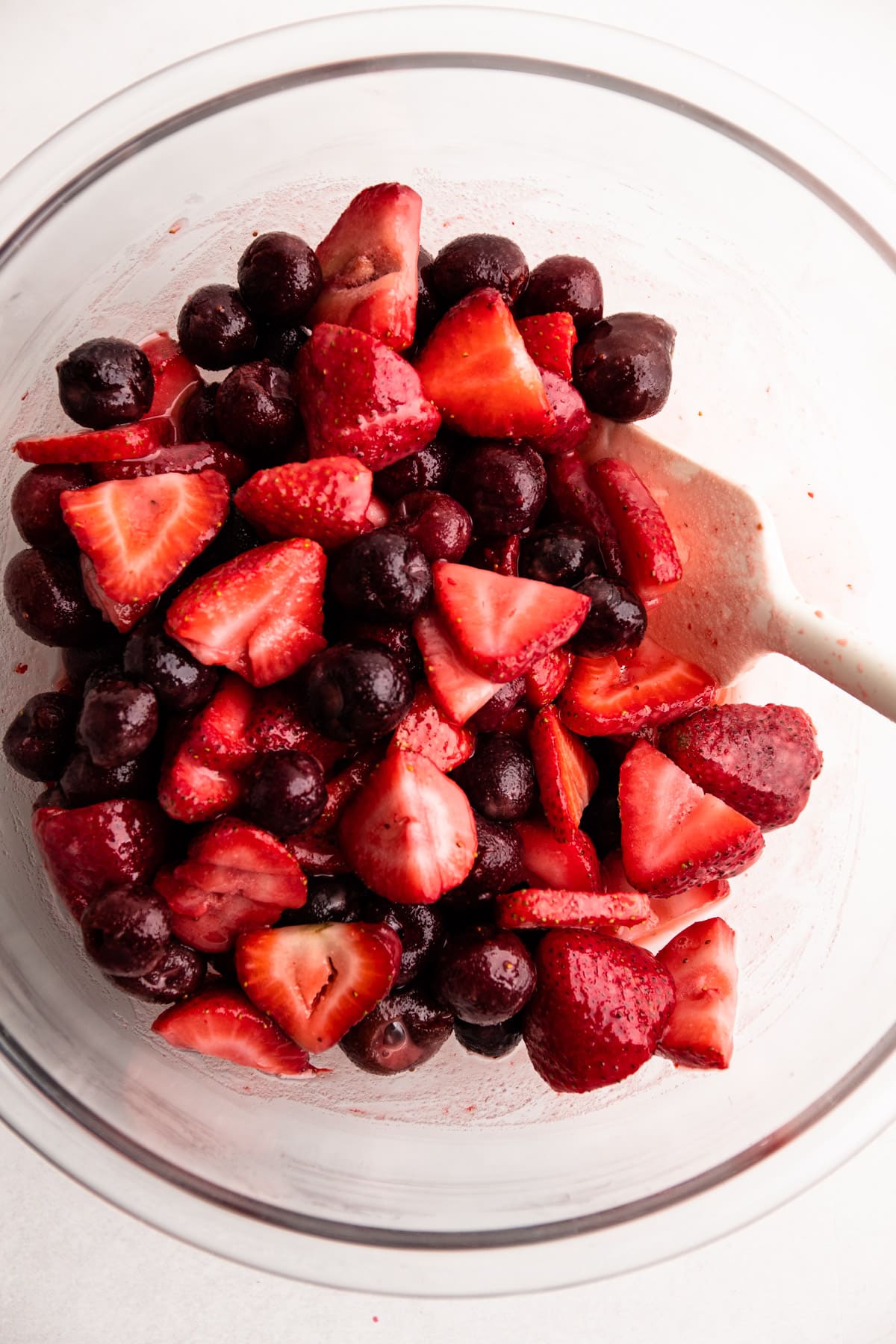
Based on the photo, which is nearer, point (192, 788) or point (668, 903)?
point (192, 788)

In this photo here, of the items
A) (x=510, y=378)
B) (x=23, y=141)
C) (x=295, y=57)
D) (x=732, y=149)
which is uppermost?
(x=732, y=149)

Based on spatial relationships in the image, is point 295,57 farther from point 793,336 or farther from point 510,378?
point 793,336

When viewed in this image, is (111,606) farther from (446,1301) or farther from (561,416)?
(446,1301)

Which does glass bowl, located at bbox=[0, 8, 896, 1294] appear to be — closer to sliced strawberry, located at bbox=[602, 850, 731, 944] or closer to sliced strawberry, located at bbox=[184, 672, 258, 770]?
sliced strawberry, located at bbox=[602, 850, 731, 944]

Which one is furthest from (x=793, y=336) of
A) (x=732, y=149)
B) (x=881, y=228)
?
Result: (x=732, y=149)

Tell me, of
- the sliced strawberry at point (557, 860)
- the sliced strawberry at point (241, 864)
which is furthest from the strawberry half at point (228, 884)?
the sliced strawberry at point (557, 860)

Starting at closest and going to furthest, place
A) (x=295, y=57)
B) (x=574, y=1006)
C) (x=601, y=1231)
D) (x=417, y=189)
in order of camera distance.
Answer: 1. (x=574, y=1006)
2. (x=601, y=1231)
3. (x=295, y=57)
4. (x=417, y=189)

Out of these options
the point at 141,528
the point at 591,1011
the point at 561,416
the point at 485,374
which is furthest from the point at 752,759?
the point at 141,528

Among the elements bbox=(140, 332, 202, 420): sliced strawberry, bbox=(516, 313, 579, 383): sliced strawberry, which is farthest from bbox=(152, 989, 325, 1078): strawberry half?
bbox=(516, 313, 579, 383): sliced strawberry
